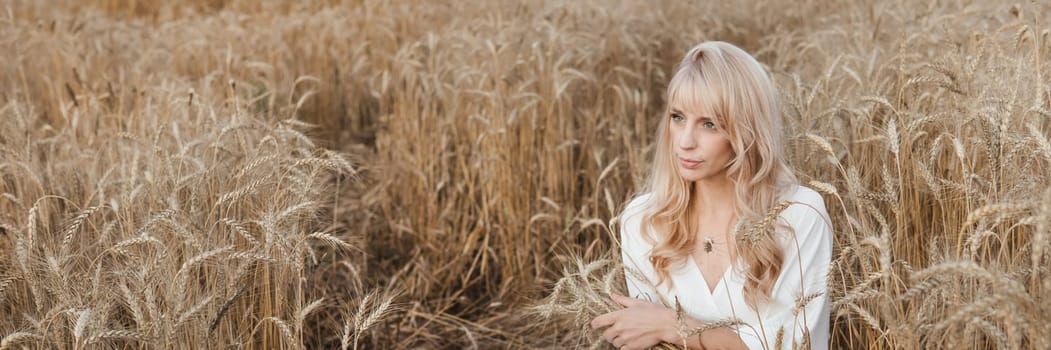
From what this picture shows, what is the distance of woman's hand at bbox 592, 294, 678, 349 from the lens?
1.98 m

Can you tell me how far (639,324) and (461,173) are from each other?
1.85 m

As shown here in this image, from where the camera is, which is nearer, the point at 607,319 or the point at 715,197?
the point at 607,319

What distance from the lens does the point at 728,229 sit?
83.7 inches

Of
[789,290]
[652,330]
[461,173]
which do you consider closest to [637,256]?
[652,330]

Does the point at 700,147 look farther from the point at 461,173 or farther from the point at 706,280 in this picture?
the point at 461,173

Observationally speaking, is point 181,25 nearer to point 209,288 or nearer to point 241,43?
point 241,43

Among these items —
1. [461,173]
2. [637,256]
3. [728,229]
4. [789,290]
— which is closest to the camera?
[789,290]

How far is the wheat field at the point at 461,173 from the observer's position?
5.99 ft

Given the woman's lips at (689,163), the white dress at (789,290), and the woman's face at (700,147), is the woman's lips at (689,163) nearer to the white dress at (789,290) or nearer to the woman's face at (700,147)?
the woman's face at (700,147)

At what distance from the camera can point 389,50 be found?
529 centimetres

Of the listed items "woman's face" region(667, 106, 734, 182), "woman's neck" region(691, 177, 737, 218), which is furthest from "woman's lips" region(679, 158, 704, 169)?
"woman's neck" region(691, 177, 737, 218)

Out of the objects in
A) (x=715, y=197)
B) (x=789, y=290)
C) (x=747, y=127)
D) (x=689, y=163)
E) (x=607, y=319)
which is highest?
(x=747, y=127)

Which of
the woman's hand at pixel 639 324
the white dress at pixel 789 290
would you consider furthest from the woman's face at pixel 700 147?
the woman's hand at pixel 639 324

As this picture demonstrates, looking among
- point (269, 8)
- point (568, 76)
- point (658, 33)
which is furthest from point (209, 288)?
point (269, 8)
